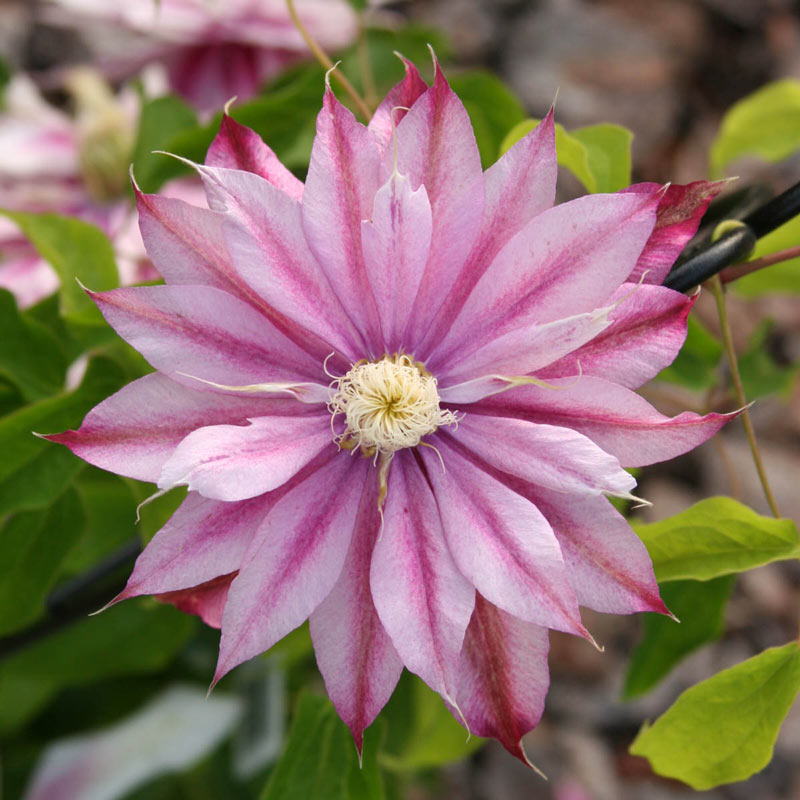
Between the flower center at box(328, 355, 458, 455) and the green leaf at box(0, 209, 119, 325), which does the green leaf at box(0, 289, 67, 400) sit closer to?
the green leaf at box(0, 209, 119, 325)

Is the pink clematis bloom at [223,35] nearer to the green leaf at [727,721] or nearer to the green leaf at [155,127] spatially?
the green leaf at [155,127]

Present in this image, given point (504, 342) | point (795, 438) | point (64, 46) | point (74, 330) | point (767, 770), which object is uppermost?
point (504, 342)

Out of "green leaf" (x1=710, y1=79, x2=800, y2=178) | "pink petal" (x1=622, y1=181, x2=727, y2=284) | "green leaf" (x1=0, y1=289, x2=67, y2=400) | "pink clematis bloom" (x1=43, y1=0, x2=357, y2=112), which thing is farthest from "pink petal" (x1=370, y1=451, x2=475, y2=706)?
"pink clematis bloom" (x1=43, y1=0, x2=357, y2=112)

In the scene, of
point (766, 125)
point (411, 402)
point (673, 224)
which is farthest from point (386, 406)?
point (766, 125)

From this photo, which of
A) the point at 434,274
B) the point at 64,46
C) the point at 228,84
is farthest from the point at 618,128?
the point at 64,46

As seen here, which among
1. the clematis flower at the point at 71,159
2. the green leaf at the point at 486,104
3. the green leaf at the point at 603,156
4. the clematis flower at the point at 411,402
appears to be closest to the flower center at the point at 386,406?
the clematis flower at the point at 411,402

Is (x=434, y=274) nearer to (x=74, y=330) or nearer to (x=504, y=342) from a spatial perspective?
(x=504, y=342)
